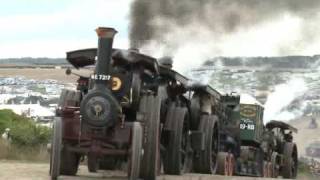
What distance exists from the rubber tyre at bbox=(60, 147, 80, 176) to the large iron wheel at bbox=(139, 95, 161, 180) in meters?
1.73

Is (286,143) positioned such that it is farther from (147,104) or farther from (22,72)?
(22,72)

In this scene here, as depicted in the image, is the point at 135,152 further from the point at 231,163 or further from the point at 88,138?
the point at 231,163

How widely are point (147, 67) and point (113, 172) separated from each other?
295 centimetres

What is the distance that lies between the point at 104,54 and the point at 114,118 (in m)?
1.09

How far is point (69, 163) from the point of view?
514 inches

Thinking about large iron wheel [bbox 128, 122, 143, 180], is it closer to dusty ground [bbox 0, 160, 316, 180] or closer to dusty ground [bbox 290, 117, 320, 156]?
dusty ground [bbox 0, 160, 316, 180]

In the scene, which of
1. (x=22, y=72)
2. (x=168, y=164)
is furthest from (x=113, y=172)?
(x=22, y=72)

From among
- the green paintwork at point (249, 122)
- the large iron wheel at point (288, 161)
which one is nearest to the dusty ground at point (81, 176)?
the green paintwork at point (249, 122)

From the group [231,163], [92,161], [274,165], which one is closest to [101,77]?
[92,161]

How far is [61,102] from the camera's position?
13.5 metres

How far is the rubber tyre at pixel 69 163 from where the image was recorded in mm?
12946

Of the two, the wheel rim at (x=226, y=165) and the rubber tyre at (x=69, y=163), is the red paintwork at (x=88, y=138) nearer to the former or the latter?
the rubber tyre at (x=69, y=163)

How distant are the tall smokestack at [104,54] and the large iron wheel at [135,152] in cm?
96

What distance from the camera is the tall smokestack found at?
11414mm
